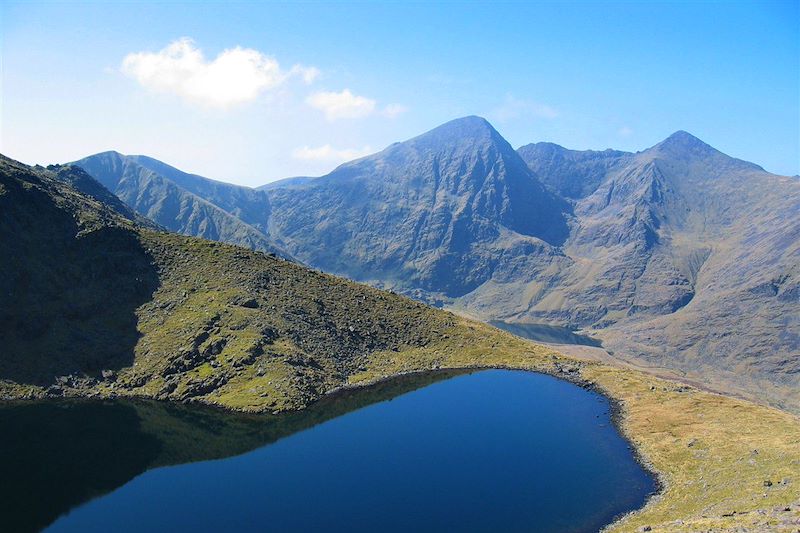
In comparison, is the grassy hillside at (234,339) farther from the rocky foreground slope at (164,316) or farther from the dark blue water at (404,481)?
the dark blue water at (404,481)

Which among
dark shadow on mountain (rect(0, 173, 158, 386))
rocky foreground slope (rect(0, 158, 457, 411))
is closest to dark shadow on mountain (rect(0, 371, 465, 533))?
rocky foreground slope (rect(0, 158, 457, 411))

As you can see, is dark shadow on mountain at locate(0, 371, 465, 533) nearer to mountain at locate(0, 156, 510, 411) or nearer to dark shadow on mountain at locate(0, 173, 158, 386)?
mountain at locate(0, 156, 510, 411)

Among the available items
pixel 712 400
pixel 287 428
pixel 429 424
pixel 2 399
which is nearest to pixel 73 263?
pixel 2 399

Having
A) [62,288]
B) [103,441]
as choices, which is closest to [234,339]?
[103,441]

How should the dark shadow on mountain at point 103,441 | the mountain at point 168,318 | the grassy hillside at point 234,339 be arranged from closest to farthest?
the dark shadow on mountain at point 103,441
the grassy hillside at point 234,339
the mountain at point 168,318

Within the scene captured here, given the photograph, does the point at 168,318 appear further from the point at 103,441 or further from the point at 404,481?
the point at 404,481

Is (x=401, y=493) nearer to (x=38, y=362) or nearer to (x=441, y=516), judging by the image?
(x=441, y=516)

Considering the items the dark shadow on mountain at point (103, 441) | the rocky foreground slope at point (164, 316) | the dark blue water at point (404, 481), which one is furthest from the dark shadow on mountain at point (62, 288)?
the dark blue water at point (404, 481)
